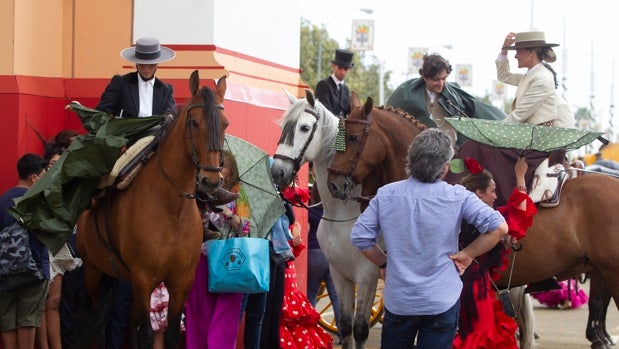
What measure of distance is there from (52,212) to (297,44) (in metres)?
5.36

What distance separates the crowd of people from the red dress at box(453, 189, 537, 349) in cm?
1

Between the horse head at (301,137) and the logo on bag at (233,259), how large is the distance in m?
0.67

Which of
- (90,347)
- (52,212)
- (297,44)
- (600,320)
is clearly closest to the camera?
(52,212)

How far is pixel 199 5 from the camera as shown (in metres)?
10.2

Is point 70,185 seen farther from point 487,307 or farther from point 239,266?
point 487,307

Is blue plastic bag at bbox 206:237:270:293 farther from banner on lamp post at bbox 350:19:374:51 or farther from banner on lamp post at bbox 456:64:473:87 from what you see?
banner on lamp post at bbox 456:64:473:87

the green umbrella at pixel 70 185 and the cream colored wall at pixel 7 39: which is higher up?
the cream colored wall at pixel 7 39

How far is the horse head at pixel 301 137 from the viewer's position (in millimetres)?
8812

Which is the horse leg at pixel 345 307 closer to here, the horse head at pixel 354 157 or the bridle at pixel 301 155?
the horse head at pixel 354 157

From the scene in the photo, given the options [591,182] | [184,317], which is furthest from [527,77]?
[184,317]

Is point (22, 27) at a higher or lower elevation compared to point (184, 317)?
higher

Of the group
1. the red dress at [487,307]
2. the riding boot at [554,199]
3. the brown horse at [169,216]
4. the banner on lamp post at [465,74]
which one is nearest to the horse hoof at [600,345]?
the riding boot at [554,199]

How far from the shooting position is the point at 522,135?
8.75 m

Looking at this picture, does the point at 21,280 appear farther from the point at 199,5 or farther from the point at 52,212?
the point at 199,5
